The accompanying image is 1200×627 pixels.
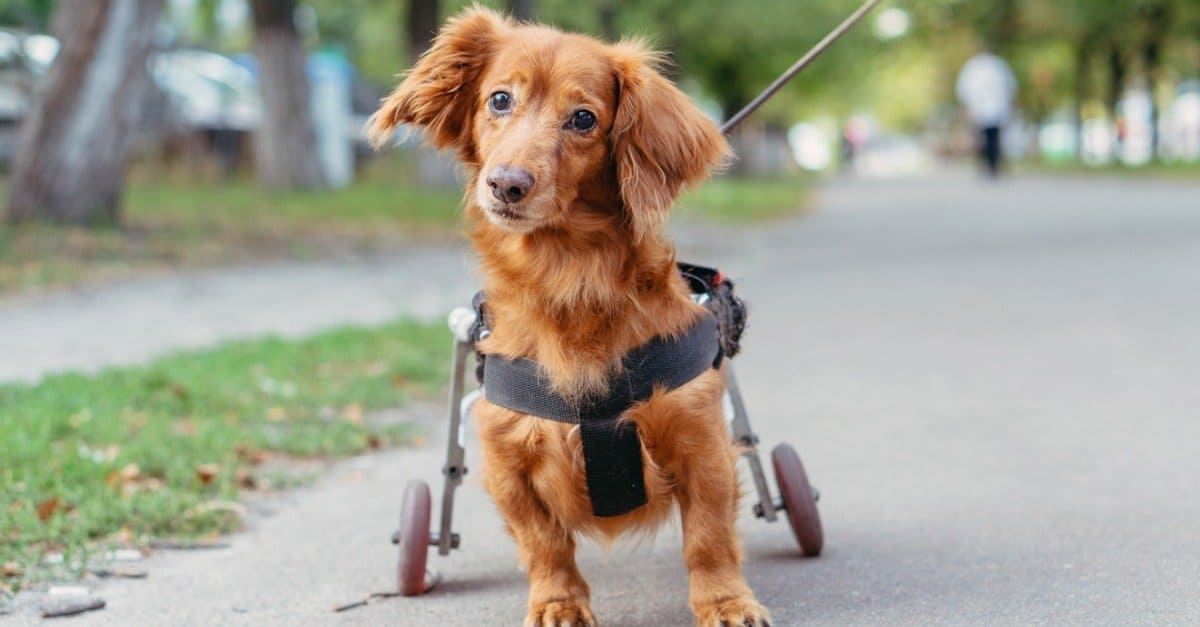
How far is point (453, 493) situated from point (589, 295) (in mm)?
1000

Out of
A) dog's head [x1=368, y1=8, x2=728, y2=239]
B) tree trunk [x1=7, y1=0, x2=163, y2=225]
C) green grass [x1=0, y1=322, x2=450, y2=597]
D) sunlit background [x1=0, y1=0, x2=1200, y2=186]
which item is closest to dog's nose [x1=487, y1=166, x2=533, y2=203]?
dog's head [x1=368, y1=8, x2=728, y2=239]

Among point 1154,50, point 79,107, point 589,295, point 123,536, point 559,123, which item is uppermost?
point 1154,50

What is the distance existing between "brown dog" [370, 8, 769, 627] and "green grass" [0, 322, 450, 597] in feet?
5.49

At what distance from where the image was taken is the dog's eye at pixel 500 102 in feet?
12.2

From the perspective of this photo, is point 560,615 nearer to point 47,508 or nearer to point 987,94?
point 47,508

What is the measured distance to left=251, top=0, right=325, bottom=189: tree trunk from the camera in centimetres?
2184

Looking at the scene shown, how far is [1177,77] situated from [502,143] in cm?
5431

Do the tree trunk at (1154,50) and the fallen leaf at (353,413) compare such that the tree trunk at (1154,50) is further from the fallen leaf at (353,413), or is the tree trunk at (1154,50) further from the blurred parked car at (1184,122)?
the fallen leaf at (353,413)

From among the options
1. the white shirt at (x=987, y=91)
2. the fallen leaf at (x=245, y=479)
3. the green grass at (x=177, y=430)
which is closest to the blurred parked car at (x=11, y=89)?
the green grass at (x=177, y=430)

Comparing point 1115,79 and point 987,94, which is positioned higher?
point 1115,79

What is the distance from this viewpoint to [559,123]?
3.63m

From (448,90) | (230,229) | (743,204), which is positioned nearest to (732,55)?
(743,204)

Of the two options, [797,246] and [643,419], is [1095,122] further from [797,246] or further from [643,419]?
[643,419]

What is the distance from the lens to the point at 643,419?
143 inches
